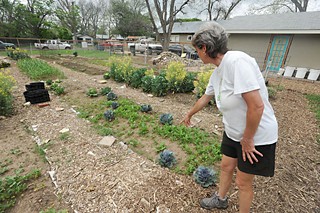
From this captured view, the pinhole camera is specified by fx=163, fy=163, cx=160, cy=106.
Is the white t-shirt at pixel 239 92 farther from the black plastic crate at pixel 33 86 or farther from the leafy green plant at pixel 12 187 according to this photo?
the black plastic crate at pixel 33 86

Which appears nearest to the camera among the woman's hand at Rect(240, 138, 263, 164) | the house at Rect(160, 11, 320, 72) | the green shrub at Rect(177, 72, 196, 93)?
the woman's hand at Rect(240, 138, 263, 164)

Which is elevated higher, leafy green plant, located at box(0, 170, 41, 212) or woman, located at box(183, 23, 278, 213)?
woman, located at box(183, 23, 278, 213)

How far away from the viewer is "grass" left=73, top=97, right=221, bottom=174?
234 cm

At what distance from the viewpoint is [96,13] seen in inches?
1759

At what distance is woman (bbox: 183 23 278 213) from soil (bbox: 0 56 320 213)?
2.47 ft

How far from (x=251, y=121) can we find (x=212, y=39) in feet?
1.93

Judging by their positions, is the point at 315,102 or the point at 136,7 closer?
the point at 315,102

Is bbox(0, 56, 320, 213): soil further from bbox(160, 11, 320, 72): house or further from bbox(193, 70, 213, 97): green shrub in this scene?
bbox(160, 11, 320, 72): house

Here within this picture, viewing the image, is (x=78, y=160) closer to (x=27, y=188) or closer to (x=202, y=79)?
(x=27, y=188)

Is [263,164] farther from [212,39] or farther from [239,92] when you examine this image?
[212,39]

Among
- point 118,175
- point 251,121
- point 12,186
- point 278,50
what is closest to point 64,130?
point 12,186

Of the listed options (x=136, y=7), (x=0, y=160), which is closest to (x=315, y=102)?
(x=0, y=160)

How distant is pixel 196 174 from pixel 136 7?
35698mm

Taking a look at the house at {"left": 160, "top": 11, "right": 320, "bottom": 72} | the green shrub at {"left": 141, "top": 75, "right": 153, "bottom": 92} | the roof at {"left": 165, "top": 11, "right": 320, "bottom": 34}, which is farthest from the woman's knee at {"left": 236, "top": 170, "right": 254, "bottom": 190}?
the roof at {"left": 165, "top": 11, "right": 320, "bottom": 34}
